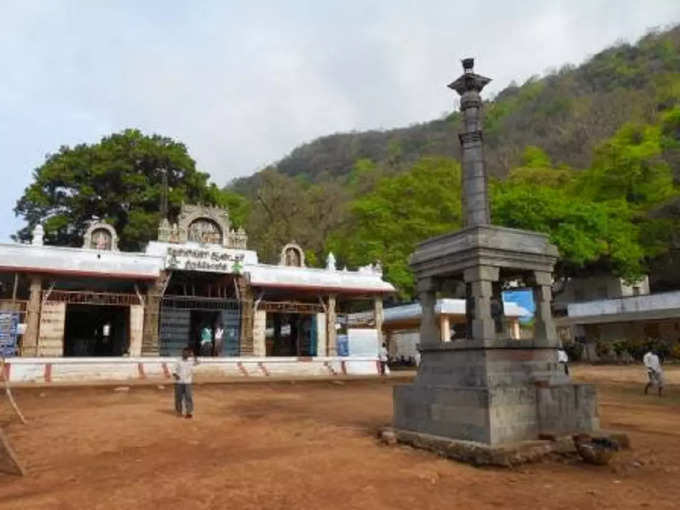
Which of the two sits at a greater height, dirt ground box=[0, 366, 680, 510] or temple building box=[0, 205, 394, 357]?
temple building box=[0, 205, 394, 357]

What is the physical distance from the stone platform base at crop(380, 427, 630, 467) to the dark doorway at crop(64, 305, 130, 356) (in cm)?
2195

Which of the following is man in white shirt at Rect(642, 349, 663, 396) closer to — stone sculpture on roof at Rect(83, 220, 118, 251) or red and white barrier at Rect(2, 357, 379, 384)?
red and white barrier at Rect(2, 357, 379, 384)

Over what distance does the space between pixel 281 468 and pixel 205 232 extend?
18.5 meters

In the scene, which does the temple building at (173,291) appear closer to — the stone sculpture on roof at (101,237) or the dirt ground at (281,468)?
the stone sculpture on roof at (101,237)

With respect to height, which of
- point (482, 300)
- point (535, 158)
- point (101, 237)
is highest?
point (535, 158)

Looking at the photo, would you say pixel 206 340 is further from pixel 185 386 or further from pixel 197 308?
pixel 185 386

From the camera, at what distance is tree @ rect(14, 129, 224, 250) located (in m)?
34.2

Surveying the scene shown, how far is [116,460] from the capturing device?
327 inches

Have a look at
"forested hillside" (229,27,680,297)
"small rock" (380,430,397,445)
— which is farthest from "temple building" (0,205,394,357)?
"small rock" (380,430,397,445)

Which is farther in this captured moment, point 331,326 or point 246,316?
point 331,326

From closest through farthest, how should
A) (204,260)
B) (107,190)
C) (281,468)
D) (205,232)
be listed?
(281,468) < (204,260) < (205,232) < (107,190)

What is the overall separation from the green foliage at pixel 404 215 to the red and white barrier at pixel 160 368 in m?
10.6

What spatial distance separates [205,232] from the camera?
81.4ft

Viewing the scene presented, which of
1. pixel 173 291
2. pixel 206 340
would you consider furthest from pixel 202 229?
pixel 206 340
